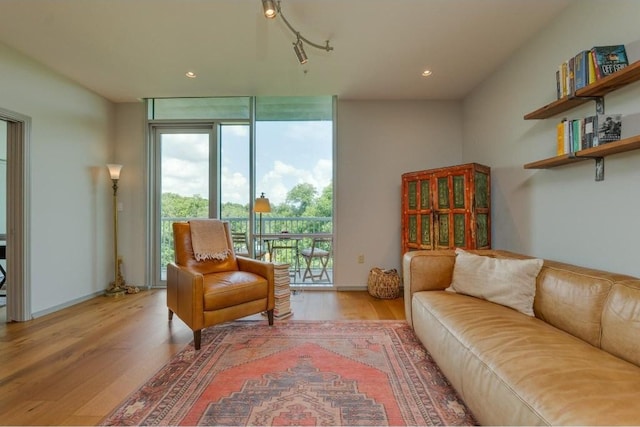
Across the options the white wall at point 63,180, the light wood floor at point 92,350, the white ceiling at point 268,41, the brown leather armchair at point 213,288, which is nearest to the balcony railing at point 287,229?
the white wall at point 63,180

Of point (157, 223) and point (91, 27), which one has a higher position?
point (91, 27)

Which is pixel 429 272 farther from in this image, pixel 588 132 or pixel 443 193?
pixel 588 132

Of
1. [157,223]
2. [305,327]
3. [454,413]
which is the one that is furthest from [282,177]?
[454,413]

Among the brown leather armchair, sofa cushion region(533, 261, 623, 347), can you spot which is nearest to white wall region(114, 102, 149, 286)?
the brown leather armchair

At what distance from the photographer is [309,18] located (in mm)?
2168

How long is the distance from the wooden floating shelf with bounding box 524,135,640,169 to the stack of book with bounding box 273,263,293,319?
2.37 m

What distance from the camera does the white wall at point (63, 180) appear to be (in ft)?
8.94

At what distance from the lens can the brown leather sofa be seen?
0.90 meters

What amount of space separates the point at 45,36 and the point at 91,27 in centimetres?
51

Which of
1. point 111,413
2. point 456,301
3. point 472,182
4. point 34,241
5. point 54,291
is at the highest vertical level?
point 472,182

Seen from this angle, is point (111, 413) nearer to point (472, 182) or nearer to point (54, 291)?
point (54, 291)

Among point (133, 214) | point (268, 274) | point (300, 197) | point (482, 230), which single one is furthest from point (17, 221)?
point (482, 230)

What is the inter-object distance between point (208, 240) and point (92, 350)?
3.83 ft

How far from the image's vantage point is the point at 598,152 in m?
1.62
